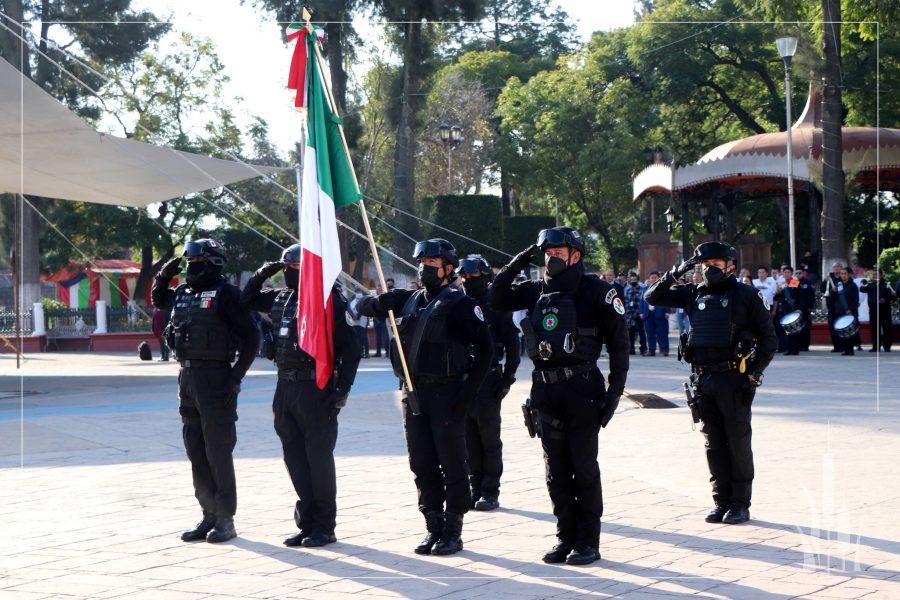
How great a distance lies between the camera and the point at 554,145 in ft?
144

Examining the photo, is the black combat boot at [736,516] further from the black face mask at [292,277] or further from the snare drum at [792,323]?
the snare drum at [792,323]

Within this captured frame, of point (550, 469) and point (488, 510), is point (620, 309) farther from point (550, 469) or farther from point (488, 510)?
point (488, 510)

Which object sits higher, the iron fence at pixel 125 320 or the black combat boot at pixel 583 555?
the iron fence at pixel 125 320

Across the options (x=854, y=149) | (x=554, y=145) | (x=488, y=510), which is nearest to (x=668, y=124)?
(x=554, y=145)

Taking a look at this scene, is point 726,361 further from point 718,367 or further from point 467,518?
point 467,518

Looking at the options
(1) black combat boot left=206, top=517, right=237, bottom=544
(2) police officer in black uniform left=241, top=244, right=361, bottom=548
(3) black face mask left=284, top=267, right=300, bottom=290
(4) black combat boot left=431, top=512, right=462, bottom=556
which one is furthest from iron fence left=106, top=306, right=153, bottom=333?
(4) black combat boot left=431, top=512, right=462, bottom=556

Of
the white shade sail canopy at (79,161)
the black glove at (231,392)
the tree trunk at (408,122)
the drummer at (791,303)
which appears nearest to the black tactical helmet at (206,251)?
the black glove at (231,392)

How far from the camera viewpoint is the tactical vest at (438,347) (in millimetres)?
7207

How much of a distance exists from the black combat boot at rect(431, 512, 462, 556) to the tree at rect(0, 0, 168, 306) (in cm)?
2791

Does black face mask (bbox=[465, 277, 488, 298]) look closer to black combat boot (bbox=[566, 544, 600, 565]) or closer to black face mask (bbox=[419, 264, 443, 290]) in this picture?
black face mask (bbox=[419, 264, 443, 290])

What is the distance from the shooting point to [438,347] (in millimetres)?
7227

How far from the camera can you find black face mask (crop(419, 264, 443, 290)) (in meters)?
7.35

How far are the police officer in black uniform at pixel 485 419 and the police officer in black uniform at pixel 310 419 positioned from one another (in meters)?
1.41

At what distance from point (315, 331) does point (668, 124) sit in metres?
40.1
